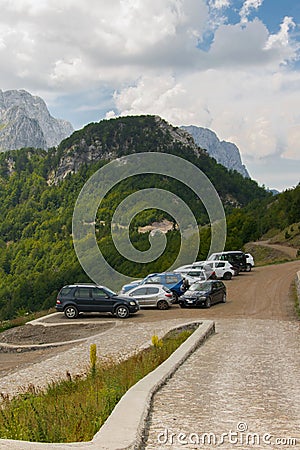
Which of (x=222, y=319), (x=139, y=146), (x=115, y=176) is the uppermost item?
(x=139, y=146)

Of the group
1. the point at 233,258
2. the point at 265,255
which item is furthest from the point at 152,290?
the point at 265,255

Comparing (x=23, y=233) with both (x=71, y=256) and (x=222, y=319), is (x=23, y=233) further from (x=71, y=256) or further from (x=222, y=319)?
(x=222, y=319)

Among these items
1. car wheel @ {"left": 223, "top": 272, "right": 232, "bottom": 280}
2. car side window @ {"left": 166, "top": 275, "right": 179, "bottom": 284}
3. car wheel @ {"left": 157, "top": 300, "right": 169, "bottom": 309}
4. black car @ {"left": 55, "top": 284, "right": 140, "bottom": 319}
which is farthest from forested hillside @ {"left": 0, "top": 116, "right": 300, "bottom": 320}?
black car @ {"left": 55, "top": 284, "right": 140, "bottom": 319}

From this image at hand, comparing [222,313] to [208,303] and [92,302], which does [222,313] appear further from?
[92,302]

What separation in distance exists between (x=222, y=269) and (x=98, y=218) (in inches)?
3529

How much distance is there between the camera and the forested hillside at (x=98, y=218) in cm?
8738

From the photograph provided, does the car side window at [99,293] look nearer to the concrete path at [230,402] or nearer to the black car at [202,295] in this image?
the black car at [202,295]

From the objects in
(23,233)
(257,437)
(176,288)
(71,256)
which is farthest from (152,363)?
(23,233)

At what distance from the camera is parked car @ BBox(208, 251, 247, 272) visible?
47.1 m

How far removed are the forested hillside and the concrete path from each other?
5460cm

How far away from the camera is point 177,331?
19.4 meters

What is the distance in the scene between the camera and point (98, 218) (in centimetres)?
13188

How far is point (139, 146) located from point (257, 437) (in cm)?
18372

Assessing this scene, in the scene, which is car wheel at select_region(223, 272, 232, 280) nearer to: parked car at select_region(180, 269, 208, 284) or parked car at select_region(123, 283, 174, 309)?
parked car at select_region(180, 269, 208, 284)
